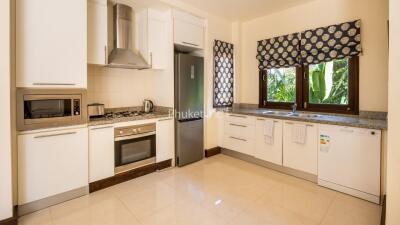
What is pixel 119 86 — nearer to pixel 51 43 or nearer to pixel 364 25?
pixel 51 43

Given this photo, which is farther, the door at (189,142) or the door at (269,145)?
the door at (189,142)

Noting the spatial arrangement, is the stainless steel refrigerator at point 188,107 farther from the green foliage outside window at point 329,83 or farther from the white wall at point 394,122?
the white wall at point 394,122

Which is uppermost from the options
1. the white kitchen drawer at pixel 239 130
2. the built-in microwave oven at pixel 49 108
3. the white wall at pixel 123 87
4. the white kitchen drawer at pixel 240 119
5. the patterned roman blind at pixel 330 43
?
the patterned roman blind at pixel 330 43

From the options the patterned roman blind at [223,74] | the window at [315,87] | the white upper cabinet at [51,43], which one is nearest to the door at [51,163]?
the white upper cabinet at [51,43]

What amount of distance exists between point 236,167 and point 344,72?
1994 mm

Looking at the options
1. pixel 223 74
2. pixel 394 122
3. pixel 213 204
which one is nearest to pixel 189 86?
pixel 223 74

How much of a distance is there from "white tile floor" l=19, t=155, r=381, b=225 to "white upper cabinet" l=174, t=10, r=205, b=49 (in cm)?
199

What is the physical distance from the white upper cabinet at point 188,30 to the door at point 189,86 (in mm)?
238

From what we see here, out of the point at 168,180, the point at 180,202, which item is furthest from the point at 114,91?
the point at 180,202

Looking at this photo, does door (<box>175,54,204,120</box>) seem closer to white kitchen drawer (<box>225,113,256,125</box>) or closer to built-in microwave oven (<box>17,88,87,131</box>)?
white kitchen drawer (<box>225,113,256,125</box>)

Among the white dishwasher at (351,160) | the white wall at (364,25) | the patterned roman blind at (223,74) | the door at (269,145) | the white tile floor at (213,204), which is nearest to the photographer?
the white tile floor at (213,204)

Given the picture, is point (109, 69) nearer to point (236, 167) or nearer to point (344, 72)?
point (236, 167)

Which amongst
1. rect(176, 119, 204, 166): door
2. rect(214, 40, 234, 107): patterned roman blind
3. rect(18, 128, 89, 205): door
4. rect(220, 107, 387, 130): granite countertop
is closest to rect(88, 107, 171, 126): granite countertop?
rect(18, 128, 89, 205): door

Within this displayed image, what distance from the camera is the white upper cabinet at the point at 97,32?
2.37 meters
